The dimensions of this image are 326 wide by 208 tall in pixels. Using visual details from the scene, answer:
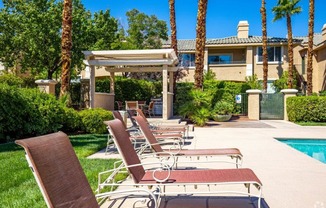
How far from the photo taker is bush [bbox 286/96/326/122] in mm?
20328

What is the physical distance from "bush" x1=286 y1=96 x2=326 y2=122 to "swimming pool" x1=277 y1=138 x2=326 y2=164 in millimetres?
8613

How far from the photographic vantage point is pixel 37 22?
2658 centimetres

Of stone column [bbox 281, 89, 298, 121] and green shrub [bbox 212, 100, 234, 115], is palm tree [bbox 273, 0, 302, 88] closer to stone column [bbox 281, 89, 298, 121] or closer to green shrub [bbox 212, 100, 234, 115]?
stone column [bbox 281, 89, 298, 121]

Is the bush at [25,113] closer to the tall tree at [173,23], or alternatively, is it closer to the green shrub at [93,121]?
the green shrub at [93,121]

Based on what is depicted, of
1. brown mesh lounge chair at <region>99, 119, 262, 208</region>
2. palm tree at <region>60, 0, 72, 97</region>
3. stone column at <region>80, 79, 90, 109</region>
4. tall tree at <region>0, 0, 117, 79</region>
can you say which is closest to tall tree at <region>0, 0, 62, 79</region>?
tall tree at <region>0, 0, 117, 79</region>

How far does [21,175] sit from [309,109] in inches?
728

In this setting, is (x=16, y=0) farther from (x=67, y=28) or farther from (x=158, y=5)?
(x=67, y=28)

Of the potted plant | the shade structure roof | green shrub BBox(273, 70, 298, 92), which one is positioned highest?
the shade structure roof

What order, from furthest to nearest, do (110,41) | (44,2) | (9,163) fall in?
1. (110,41)
2. (44,2)
3. (9,163)

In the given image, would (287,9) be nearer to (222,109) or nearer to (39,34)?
(222,109)

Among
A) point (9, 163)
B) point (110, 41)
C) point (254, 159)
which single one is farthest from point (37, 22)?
point (254, 159)

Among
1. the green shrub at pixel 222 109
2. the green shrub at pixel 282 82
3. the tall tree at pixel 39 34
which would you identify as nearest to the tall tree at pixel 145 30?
the tall tree at pixel 39 34

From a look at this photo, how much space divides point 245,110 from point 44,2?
18713 mm

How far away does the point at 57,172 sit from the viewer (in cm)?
262
